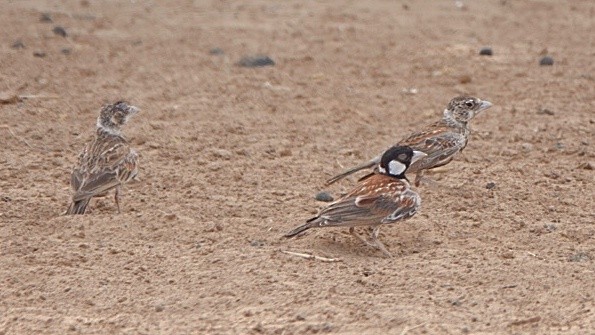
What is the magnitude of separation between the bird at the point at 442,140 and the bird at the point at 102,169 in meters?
1.61

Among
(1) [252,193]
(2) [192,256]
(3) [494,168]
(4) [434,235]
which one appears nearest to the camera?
(2) [192,256]

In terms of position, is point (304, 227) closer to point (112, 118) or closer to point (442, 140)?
point (442, 140)

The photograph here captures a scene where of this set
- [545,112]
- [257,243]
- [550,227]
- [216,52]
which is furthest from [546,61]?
[257,243]

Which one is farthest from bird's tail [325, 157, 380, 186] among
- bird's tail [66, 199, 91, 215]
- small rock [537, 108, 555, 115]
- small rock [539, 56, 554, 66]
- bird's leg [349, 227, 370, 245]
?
small rock [539, 56, 554, 66]

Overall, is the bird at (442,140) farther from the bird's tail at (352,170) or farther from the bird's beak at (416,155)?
the bird's beak at (416,155)

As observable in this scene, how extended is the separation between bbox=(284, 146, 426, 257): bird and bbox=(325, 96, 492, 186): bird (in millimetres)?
1285

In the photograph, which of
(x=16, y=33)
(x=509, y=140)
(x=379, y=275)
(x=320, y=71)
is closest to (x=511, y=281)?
(x=379, y=275)

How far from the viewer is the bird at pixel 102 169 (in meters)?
9.19

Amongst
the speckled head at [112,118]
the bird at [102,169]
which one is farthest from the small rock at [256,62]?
the bird at [102,169]

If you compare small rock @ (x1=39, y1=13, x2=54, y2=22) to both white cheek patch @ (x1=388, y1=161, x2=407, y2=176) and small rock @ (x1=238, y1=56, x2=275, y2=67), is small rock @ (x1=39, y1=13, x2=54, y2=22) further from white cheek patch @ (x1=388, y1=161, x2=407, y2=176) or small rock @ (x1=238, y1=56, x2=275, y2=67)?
white cheek patch @ (x1=388, y1=161, x2=407, y2=176)

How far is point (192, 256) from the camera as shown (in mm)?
8219

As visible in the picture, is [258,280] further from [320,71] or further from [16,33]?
[16,33]

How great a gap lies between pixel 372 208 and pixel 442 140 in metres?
2.07

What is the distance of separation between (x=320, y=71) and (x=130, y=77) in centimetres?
208
